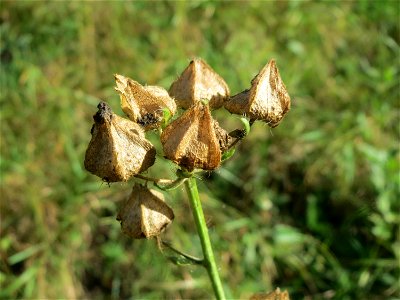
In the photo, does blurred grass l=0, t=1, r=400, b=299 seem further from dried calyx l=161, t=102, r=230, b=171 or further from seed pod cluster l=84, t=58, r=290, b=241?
dried calyx l=161, t=102, r=230, b=171

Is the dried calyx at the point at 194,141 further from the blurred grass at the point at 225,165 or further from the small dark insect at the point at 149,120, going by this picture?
the blurred grass at the point at 225,165

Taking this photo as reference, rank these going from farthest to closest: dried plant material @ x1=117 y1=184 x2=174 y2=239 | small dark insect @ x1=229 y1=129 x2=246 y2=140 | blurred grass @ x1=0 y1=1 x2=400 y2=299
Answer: blurred grass @ x1=0 y1=1 x2=400 y2=299
dried plant material @ x1=117 y1=184 x2=174 y2=239
small dark insect @ x1=229 y1=129 x2=246 y2=140

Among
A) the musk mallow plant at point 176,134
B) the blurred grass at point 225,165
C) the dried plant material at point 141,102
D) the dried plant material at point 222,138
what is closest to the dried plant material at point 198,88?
the musk mallow plant at point 176,134

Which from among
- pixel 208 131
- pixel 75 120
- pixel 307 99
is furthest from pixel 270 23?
pixel 208 131

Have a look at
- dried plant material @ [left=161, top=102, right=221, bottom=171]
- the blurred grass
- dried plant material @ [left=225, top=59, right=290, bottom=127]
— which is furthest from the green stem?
the blurred grass

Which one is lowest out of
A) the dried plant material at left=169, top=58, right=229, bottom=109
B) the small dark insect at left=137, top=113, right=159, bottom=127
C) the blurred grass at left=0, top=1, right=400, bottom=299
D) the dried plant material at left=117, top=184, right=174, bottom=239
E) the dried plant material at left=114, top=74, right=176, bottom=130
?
the dried plant material at left=117, top=184, right=174, bottom=239

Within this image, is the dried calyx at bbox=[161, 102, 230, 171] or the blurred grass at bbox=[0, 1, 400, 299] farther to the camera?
the blurred grass at bbox=[0, 1, 400, 299]

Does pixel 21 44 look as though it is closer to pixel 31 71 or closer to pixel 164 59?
pixel 31 71
